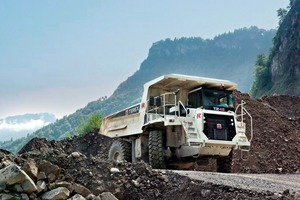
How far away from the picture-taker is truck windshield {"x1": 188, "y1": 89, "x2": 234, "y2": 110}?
1262 centimetres

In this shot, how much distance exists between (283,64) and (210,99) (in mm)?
52316

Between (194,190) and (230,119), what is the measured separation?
17.2ft

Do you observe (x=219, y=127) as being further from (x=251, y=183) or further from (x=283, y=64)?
(x=283, y=64)

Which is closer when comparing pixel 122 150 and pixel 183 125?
pixel 183 125

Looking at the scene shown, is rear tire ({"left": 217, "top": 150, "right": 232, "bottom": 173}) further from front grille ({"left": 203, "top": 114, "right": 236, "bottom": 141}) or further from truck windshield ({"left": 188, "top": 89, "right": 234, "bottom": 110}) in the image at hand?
truck windshield ({"left": 188, "top": 89, "right": 234, "bottom": 110})

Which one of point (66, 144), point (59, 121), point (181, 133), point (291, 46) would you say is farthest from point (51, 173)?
point (59, 121)

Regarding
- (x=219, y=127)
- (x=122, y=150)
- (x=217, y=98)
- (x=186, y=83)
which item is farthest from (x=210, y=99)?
(x=122, y=150)

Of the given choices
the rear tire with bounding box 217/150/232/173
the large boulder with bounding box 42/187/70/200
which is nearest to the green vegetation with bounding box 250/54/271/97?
the rear tire with bounding box 217/150/232/173

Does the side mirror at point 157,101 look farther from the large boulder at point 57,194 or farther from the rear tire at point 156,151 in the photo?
the large boulder at point 57,194

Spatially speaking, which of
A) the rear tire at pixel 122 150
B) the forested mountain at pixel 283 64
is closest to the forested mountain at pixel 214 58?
the forested mountain at pixel 283 64

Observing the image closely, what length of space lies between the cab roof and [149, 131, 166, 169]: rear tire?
166 cm

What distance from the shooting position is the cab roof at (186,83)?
41.7 feet

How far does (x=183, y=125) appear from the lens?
11.8 metres

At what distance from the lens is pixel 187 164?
43.0ft
